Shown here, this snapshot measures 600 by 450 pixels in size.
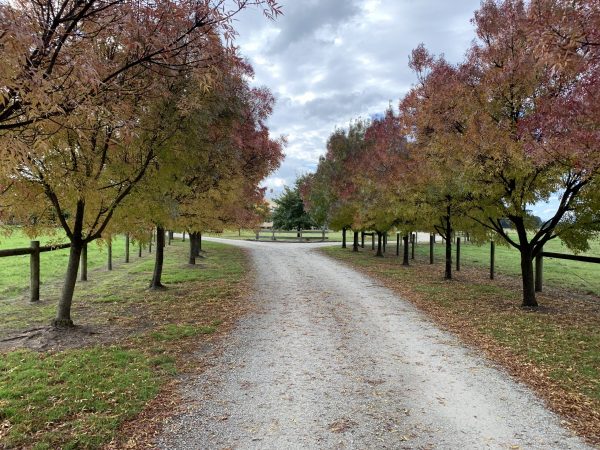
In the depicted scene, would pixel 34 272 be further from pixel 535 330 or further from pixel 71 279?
pixel 535 330

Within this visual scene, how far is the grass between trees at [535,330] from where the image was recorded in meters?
4.64

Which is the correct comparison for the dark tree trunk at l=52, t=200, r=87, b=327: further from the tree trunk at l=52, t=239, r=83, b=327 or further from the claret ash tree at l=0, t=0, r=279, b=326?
the claret ash tree at l=0, t=0, r=279, b=326

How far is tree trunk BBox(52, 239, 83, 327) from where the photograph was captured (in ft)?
23.4

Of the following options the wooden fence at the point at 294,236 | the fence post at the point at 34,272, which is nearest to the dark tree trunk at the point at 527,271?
the fence post at the point at 34,272

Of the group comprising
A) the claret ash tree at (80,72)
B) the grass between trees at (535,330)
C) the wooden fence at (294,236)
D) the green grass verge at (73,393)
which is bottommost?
the green grass verge at (73,393)

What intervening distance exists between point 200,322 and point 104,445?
14.1ft

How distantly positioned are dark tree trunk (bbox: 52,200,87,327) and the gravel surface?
295 centimetres

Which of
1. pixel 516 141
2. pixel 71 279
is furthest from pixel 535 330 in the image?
pixel 71 279

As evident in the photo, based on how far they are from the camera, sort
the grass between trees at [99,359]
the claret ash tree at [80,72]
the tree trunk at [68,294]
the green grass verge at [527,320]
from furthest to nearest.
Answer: the tree trunk at [68,294]
the green grass verge at [527,320]
the grass between trees at [99,359]
the claret ash tree at [80,72]

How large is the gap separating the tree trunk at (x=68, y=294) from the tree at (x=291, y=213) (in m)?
33.3

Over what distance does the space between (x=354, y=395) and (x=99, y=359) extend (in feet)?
11.4

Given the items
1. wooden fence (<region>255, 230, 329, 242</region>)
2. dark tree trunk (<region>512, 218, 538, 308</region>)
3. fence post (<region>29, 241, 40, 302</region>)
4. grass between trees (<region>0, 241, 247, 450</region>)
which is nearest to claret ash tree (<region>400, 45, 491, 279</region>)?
dark tree trunk (<region>512, 218, 538, 308</region>)

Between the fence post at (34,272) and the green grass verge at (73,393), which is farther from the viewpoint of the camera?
the fence post at (34,272)

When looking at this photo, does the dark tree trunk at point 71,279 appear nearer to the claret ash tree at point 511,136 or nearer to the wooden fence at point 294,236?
the claret ash tree at point 511,136
